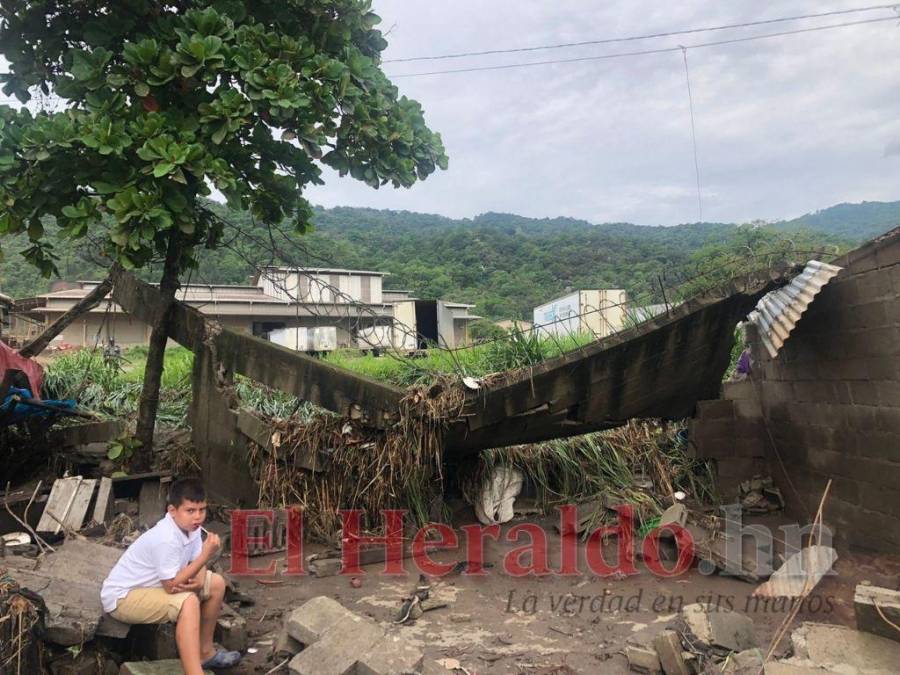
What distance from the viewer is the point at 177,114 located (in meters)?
5.22

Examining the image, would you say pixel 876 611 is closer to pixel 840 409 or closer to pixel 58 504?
pixel 840 409

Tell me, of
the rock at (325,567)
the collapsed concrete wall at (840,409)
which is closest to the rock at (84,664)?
the rock at (325,567)

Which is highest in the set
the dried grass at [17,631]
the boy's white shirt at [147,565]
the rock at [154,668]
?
the boy's white shirt at [147,565]

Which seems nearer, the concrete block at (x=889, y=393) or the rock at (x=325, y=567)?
the concrete block at (x=889, y=393)

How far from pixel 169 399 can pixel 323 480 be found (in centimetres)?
402

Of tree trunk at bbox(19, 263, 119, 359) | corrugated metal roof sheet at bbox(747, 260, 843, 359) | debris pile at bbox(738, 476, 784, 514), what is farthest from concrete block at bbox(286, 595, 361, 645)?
tree trunk at bbox(19, 263, 119, 359)

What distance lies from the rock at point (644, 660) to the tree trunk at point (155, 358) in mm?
5459

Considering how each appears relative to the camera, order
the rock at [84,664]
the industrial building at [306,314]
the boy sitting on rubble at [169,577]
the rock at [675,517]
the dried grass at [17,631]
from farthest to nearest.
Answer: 1. the industrial building at [306,314]
2. the rock at [675,517]
3. the boy sitting on rubble at [169,577]
4. the rock at [84,664]
5. the dried grass at [17,631]

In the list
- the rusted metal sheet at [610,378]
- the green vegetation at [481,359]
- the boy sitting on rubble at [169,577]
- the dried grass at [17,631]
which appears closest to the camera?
the dried grass at [17,631]

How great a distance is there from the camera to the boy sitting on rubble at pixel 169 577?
11.3 ft

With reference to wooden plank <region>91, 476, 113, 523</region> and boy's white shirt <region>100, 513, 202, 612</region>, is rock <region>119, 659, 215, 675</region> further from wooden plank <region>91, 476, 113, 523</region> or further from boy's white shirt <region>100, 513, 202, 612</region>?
wooden plank <region>91, 476, 113, 523</region>

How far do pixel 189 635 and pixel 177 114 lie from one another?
4.19m

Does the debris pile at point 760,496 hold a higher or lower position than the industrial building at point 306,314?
lower

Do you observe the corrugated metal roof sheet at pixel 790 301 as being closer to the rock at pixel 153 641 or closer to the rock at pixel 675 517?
the rock at pixel 675 517
